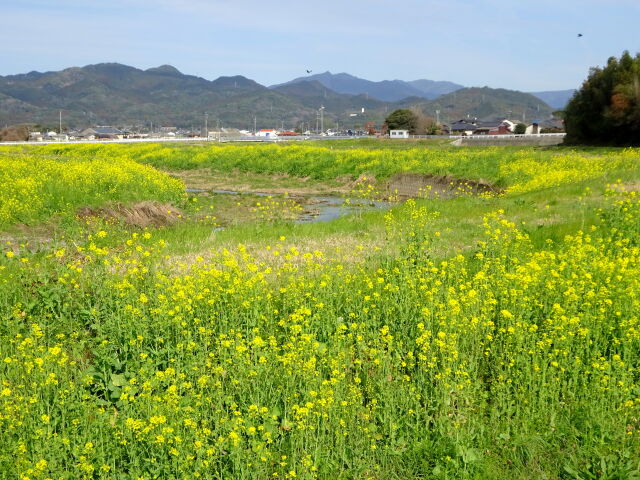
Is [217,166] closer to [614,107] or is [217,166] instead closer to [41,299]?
[614,107]

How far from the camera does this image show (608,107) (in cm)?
4494

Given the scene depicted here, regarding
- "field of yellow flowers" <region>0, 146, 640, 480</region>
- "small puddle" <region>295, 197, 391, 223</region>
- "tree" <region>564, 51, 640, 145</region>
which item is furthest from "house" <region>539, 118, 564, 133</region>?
"field of yellow flowers" <region>0, 146, 640, 480</region>

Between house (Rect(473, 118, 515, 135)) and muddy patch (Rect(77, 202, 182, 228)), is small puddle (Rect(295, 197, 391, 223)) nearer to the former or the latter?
muddy patch (Rect(77, 202, 182, 228))

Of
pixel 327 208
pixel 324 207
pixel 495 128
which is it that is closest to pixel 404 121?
pixel 495 128

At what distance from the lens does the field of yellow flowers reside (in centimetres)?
535

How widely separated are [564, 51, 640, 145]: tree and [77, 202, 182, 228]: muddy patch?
3737 cm

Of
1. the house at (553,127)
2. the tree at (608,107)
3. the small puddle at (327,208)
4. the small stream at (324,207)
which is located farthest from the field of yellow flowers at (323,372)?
the house at (553,127)

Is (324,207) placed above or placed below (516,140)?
below

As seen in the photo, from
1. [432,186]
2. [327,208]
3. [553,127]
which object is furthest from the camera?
[553,127]

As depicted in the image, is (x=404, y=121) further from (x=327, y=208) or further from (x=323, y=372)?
(x=323, y=372)

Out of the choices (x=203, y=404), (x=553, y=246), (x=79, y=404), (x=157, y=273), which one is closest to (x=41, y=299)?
(x=157, y=273)

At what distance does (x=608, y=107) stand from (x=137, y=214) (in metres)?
39.9

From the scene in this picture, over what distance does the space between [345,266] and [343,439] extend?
14.5 feet

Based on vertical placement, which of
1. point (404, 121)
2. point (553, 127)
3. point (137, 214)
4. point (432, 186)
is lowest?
point (137, 214)
